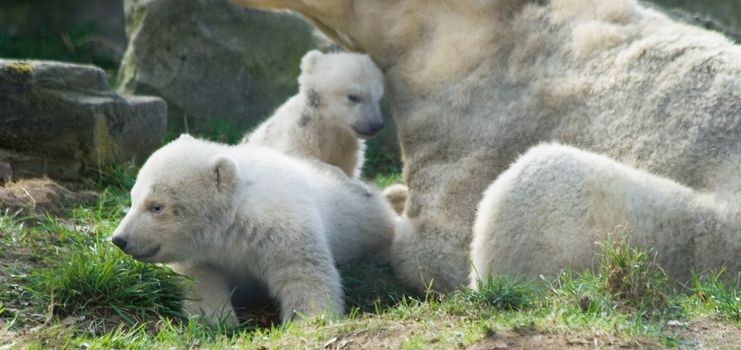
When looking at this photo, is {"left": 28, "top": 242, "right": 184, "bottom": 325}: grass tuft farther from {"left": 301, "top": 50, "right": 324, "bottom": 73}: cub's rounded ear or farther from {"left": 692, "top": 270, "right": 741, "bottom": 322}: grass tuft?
{"left": 692, "top": 270, "right": 741, "bottom": 322}: grass tuft

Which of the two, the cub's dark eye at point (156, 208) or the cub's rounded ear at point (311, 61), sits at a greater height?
the cub's rounded ear at point (311, 61)

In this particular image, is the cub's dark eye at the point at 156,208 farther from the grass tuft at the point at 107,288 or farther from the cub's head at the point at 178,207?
the grass tuft at the point at 107,288

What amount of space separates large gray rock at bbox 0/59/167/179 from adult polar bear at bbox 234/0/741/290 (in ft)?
5.61

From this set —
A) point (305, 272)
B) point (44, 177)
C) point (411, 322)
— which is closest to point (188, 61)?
point (44, 177)

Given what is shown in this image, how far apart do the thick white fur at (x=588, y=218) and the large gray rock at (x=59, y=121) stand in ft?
11.8

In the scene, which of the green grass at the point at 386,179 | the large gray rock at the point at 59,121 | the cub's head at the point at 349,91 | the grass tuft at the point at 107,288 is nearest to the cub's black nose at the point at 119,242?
the grass tuft at the point at 107,288

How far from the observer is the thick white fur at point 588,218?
18.3 feet

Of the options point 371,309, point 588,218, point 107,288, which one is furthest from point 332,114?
point 588,218

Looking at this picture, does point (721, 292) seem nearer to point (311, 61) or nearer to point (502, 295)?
point (502, 295)

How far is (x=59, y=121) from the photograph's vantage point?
827 cm

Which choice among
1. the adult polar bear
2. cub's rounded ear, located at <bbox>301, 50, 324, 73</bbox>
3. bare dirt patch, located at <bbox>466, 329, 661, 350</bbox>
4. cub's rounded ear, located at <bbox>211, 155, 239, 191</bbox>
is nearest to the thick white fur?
the adult polar bear

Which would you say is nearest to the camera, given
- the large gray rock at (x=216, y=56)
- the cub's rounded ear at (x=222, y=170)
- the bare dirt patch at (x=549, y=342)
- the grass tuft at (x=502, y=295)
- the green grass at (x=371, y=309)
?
the bare dirt patch at (x=549, y=342)

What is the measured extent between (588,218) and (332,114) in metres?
2.51

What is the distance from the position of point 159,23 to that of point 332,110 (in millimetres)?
3865
